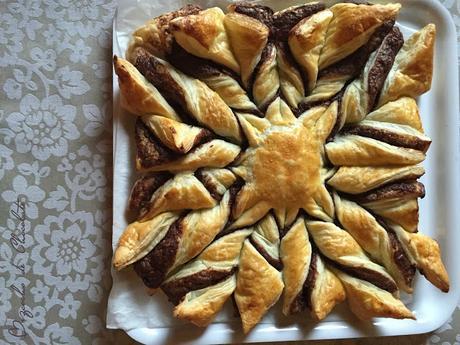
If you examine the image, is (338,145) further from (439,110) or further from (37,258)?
(37,258)

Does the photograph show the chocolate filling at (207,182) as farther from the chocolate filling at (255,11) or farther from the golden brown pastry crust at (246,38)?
the chocolate filling at (255,11)

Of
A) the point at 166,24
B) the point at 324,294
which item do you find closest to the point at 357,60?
the point at 166,24

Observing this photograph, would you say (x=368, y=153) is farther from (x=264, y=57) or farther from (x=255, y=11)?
(x=255, y=11)

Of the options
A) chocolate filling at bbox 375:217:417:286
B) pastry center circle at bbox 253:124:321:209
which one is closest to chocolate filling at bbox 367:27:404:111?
pastry center circle at bbox 253:124:321:209

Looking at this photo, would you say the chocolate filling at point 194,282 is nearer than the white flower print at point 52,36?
Yes

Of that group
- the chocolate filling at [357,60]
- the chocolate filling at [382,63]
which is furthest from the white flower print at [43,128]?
the chocolate filling at [382,63]

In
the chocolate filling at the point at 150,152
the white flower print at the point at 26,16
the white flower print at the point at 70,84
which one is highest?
the white flower print at the point at 26,16

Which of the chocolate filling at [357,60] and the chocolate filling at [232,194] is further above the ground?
the chocolate filling at [357,60]
